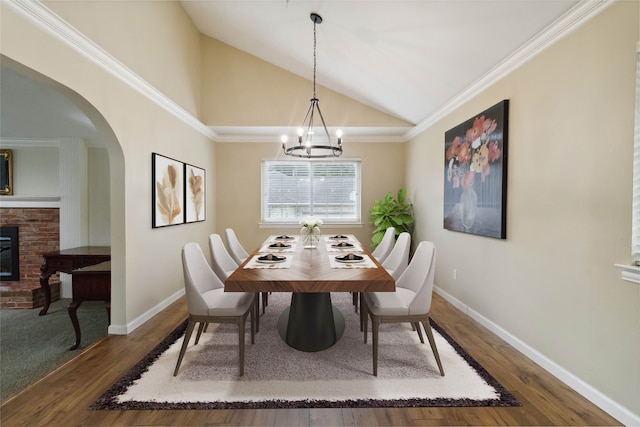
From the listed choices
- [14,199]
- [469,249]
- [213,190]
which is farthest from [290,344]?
[14,199]

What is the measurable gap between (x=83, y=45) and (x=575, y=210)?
3.87 metres

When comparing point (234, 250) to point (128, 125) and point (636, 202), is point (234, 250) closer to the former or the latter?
point (128, 125)

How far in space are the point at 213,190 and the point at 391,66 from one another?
3.61m

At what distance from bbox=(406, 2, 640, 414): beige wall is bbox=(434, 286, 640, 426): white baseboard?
4 centimetres

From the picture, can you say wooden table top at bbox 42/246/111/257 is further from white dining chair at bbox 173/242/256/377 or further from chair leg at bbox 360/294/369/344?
chair leg at bbox 360/294/369/344

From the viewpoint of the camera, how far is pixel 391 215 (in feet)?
15.9

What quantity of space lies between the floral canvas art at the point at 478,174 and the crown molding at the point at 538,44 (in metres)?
0.30

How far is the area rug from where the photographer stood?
185 centimetres

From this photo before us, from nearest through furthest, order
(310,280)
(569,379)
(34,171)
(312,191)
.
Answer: (310,280)
(569,379)
(34,171)
(312,191)

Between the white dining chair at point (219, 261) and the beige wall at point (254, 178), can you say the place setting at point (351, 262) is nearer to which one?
the white dining chair at point (219, 261)

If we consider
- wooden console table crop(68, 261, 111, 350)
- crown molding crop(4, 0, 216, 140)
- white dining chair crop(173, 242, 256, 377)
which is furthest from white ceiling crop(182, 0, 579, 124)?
wooden console table crop(68, 261, 111, 350)

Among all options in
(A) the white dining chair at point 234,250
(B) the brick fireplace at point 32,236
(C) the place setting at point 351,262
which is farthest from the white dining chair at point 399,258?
(B) the brick fireplace at point 32,236

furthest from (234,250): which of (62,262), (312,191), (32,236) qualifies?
(32,236)

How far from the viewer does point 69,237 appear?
Result: 413 cm
